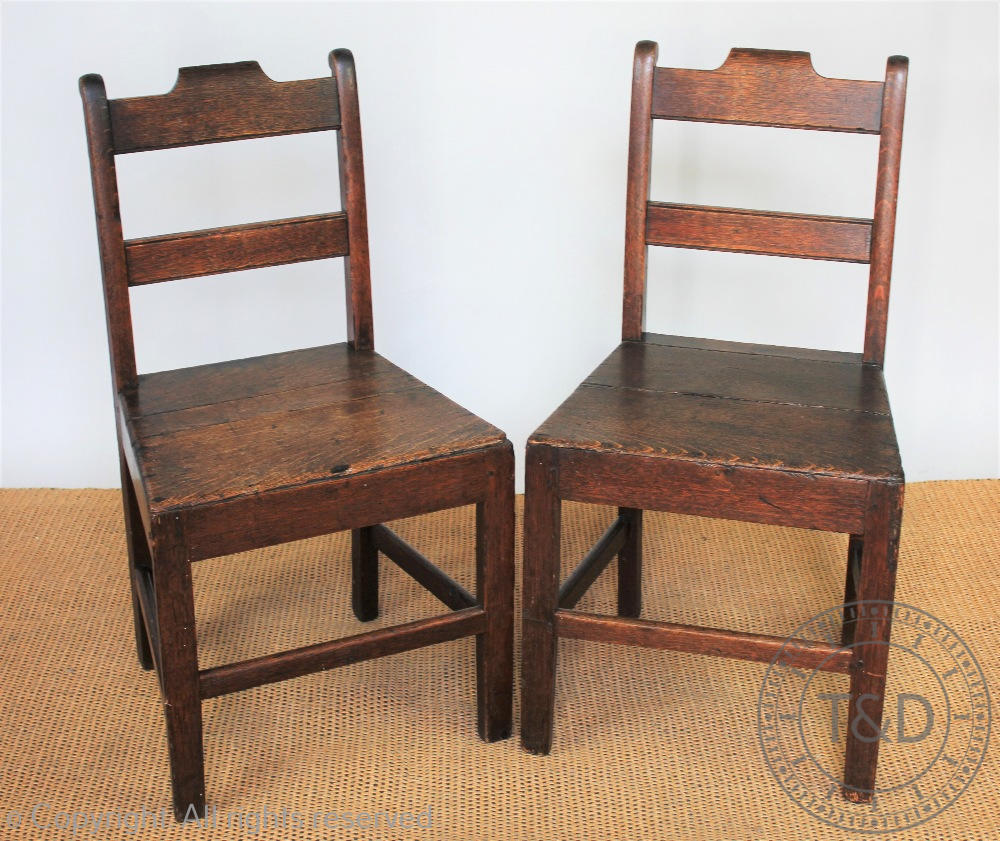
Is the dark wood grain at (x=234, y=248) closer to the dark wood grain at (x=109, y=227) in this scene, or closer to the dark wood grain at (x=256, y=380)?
the dark wood grain at (x=109, y=227)

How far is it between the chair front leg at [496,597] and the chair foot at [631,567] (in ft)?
0.96

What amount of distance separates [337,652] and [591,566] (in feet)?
1.30

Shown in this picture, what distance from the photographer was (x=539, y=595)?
1.62 metres

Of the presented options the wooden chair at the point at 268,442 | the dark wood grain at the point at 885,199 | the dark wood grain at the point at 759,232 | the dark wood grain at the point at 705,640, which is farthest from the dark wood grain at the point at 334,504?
the dark wood grain at the point at 885,199

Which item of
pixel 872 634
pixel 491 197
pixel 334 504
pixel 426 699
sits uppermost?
pixel 491 197

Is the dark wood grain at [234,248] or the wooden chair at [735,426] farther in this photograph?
the dark wood grain at [234,248]

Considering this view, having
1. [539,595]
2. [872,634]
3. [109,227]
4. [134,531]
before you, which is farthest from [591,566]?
[109,227]

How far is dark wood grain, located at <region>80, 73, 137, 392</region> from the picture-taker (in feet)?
5.23

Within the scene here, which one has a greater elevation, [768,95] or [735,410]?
[768,95]

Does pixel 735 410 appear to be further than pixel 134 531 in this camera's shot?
No

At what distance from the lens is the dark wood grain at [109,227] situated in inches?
62.7

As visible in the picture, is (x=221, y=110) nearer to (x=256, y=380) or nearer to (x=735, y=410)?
(x=256, y=380)

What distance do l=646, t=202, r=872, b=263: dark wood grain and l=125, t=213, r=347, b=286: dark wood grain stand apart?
1.47 ft

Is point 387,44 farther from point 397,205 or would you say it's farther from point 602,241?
point 602,241
